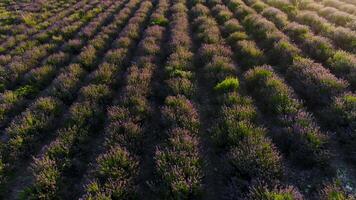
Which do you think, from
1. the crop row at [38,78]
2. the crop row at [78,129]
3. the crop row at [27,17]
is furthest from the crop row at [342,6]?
the crop row at [27,17]

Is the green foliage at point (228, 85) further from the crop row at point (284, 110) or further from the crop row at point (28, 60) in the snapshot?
the crop row at point (28, 60)

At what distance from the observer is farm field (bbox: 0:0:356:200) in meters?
5.38

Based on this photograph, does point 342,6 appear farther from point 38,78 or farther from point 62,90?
point 38,78

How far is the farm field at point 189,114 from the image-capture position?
212 inches

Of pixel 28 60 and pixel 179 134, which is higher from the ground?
pixel 179 134

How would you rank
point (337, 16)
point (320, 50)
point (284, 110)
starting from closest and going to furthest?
1. point (284, 110)
2. point (320, 50)
3. point (337, 16)

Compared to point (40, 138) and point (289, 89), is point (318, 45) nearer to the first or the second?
point (289, 89)

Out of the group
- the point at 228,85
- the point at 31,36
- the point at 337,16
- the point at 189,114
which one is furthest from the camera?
the point at 31,36

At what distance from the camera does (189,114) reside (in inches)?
279

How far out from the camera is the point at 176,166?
18.0 feet

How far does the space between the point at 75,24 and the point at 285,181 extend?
13589mm

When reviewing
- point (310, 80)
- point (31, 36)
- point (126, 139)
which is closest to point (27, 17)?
point (31, 36)

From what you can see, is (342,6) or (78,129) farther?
(342,6)

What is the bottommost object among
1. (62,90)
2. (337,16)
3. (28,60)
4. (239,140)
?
(28,60)
